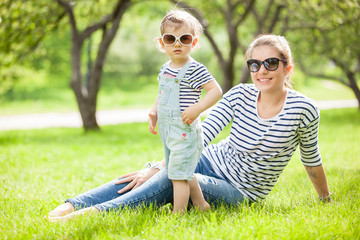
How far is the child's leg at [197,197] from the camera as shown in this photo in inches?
113

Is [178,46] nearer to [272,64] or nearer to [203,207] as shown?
[272,64]

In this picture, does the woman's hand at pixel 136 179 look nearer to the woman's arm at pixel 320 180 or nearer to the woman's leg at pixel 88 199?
the woman's leg at pixel 88 199

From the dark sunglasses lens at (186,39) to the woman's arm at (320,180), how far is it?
1330 millimetres

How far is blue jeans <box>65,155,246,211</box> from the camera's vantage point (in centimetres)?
291

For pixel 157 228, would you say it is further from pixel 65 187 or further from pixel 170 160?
pixel 65 187

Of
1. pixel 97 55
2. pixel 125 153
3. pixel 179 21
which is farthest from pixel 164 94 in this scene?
pixel 97 55

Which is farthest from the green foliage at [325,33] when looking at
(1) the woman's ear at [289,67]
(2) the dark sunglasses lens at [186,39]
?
(2) the dark sunglasses lens at [186,39]

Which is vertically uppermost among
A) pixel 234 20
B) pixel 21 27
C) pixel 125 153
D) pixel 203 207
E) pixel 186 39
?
pixel 234 20

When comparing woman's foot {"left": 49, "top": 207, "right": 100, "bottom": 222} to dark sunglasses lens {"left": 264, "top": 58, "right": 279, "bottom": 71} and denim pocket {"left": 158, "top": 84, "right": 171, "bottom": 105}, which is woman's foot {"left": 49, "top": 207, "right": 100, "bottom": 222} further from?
dark sunglasses lens {"left": 264, "top": 58, "right": 279, "bottom": 71}

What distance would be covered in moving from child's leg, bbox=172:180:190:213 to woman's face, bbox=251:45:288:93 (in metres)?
0.90

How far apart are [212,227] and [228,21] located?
9.58 metres

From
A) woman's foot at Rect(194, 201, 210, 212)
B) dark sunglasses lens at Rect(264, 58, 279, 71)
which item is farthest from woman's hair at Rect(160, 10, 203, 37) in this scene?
woman's foot at Rect(194, 201, 210, 212)

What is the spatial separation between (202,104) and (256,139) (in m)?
0.55

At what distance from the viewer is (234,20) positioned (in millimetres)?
15148
